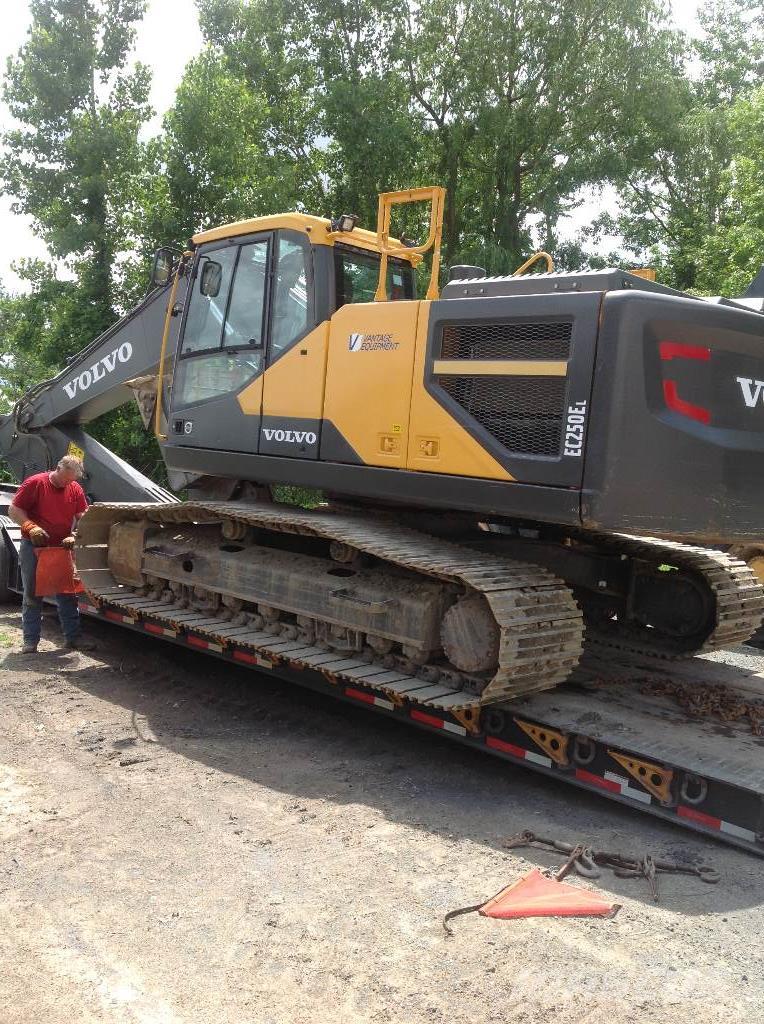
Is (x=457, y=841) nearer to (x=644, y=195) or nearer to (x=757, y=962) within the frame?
(x=757, y=962)

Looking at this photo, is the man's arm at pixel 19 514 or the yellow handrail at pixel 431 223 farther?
the man's arm at pixel 19 514

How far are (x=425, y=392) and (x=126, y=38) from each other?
1857 centimetres

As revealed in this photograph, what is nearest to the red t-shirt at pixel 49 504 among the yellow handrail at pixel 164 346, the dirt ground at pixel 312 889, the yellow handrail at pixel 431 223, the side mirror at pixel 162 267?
the yellow handrail at pixel 164 346

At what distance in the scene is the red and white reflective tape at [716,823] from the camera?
4.29m

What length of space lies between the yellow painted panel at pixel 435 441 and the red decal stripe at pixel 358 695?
4.61 feet

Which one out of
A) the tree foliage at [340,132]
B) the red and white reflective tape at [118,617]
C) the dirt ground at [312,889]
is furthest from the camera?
the tree foliage at [340,132]

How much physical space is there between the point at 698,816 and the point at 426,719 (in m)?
1.59

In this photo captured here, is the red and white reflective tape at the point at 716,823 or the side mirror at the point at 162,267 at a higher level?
the side mirror at the point at 162,267

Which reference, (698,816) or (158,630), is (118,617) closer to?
(158,630)

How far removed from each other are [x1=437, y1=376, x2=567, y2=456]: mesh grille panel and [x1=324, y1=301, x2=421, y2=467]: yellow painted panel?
305mm

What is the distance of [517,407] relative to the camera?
497cm

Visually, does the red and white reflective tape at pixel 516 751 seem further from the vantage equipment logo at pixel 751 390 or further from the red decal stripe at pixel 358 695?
the vantage equipment logo at pixel 751 390

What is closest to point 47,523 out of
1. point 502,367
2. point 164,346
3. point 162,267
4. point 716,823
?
point 164,346

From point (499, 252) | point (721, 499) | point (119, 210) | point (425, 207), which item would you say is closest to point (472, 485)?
point (721, 499)
